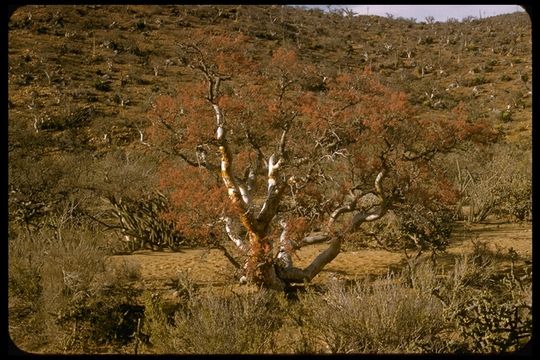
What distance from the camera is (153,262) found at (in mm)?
9281

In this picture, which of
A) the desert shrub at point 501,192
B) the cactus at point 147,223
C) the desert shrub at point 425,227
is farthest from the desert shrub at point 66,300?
the desert shrub at point 501,192

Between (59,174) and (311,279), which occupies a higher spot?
(59,174)

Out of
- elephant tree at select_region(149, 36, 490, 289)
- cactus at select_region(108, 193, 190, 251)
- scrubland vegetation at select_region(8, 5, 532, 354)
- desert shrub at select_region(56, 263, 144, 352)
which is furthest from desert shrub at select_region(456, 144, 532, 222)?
desert shrub at select_region(56, 263, 144, 352)

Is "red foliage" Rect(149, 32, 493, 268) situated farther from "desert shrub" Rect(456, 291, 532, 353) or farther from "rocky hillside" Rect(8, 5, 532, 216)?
"rocky hillside" Rect(8, 5, 532, 216)

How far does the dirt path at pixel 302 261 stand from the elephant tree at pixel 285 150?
0.69 metres

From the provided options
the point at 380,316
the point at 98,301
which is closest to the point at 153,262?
the point at 98,301

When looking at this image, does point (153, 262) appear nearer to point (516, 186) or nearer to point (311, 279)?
point (311, 279)

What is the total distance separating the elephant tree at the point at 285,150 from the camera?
6973 mm

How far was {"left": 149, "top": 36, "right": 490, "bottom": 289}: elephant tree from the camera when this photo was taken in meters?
6.97

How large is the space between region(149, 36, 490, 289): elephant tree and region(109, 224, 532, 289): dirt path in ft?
2.26

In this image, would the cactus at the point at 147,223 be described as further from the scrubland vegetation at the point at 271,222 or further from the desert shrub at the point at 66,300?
the desert shrub at the point at 66,300

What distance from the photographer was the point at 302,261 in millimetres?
9344

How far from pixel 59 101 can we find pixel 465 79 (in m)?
26.2
